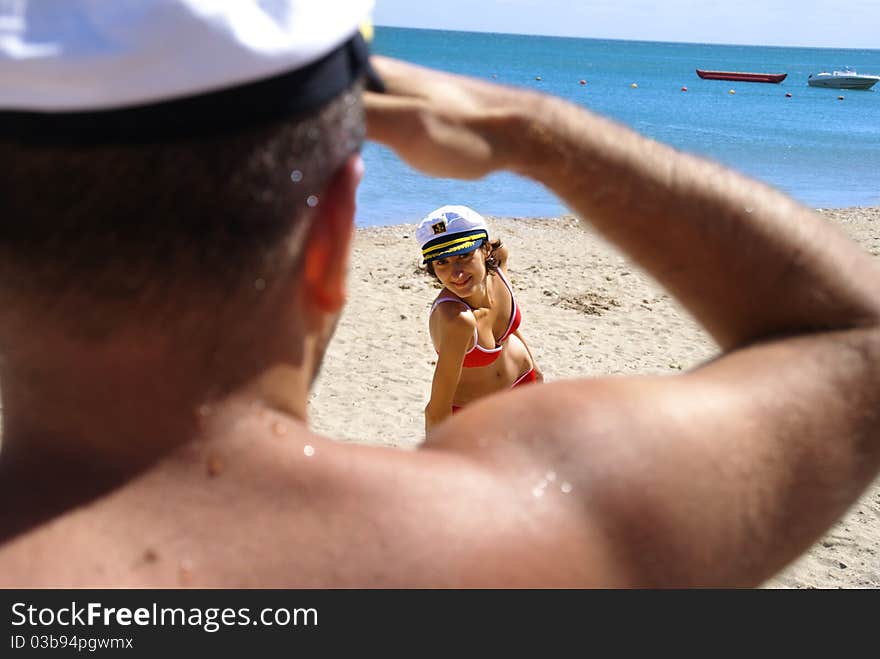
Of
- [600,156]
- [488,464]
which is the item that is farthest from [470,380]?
[488,464]

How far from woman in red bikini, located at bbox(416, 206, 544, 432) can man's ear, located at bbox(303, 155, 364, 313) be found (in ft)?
13.4

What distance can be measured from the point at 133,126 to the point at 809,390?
1117 mm

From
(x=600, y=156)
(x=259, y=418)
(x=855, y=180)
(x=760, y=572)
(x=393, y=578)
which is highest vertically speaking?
(x=600, y=156)

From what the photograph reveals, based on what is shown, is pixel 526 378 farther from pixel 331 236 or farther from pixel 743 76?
pixel 743 76

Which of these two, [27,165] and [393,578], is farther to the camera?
[393,578]

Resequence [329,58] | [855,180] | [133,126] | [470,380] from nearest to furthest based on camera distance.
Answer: [133,126]
[329,58]
[470,380]
[855,180]

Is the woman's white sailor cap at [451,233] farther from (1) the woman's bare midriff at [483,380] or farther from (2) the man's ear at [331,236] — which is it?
(2) the man's ear at [331,236]

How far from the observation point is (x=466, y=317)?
539 centimetres

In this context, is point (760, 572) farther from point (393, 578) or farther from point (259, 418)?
point (259, 418)

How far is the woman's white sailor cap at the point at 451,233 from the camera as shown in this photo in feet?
17.9

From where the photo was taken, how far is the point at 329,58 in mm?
1173

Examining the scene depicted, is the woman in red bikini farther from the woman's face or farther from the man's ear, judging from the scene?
the man's ear

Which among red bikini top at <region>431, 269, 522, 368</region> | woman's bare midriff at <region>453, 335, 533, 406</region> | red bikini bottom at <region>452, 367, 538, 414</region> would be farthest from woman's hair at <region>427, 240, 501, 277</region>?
red bikini bottom at <region>452, 367, 538, 414</region>

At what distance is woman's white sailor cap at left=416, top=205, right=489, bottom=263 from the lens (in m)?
5.46
